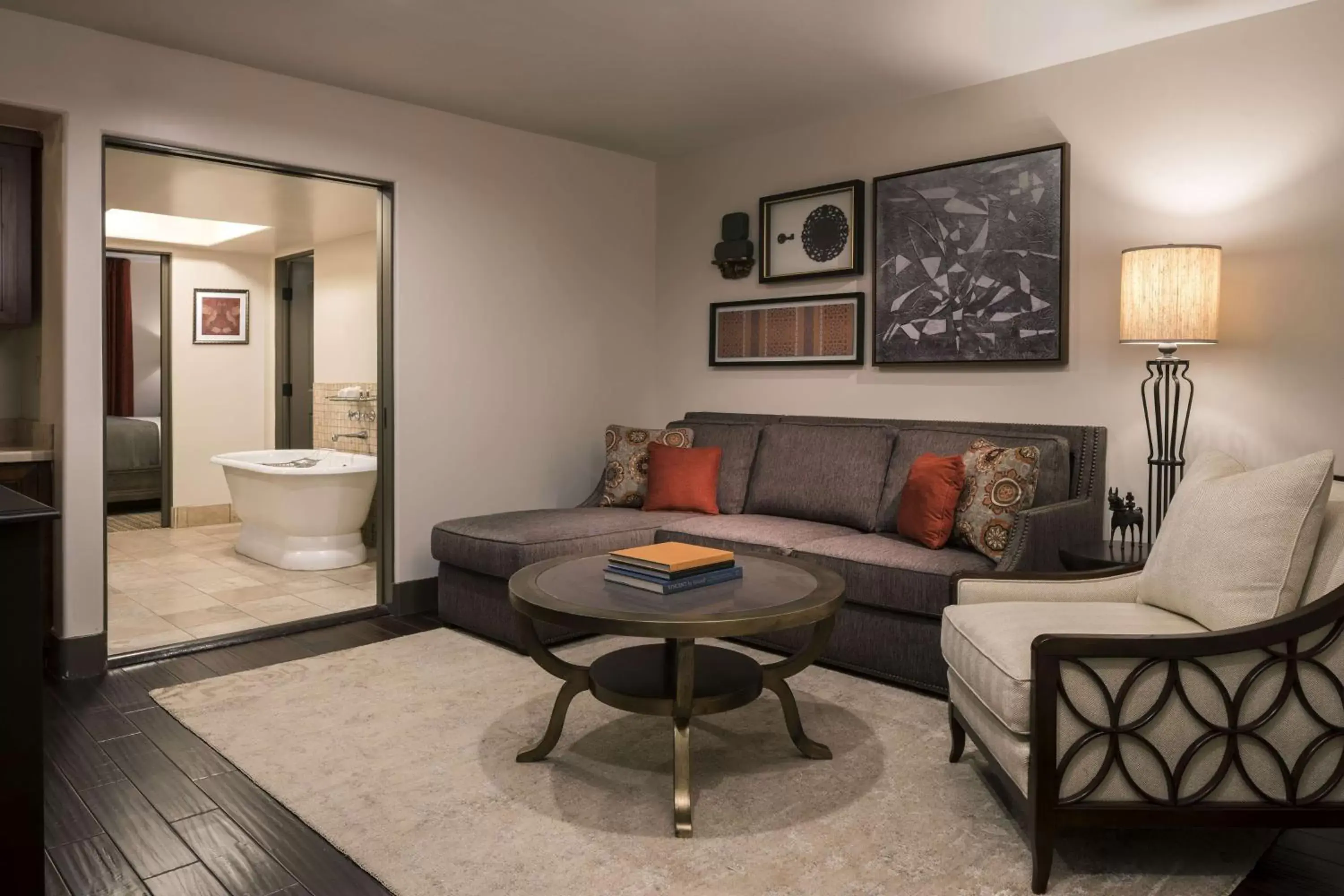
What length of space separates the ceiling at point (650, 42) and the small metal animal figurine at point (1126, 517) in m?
1.76

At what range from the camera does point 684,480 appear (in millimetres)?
4637

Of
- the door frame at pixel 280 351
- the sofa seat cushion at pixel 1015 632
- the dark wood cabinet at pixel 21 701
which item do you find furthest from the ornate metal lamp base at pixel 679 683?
the door frame at pixel 280 351

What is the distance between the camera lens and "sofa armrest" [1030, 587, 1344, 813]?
2020 millimetres

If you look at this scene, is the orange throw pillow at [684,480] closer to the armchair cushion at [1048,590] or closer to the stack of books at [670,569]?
the stack of books at [670,569]

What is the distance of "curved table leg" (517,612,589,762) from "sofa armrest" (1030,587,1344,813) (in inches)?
51.0

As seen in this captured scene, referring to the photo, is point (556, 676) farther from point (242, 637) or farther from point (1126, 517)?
point (1126, 517)

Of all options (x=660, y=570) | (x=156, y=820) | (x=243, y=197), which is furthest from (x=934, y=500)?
(x=243, y=197)

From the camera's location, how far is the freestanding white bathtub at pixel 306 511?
554 centimetres

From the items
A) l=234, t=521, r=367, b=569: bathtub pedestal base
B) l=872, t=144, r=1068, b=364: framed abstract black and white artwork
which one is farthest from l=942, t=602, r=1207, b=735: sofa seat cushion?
l=234, t=521, r=367, b=569: bathtub pedestal base

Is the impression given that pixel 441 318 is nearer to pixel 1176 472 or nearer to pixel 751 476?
pixel 751 476

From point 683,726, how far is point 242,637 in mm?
2466

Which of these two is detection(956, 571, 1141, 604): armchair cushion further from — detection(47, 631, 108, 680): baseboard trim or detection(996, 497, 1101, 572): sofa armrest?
detection(47, 631, 108, 680): baseboard trim

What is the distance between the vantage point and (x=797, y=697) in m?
3.34

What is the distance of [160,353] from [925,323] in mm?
5779
